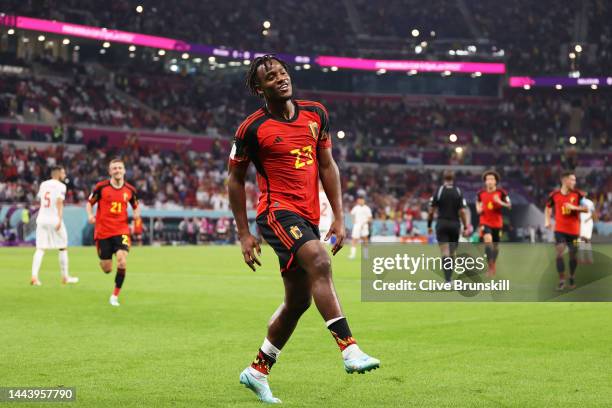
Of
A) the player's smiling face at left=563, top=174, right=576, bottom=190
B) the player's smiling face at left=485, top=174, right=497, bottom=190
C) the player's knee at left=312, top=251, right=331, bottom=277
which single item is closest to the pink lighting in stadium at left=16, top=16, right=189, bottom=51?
the player's smiling face at left=485, top=174, right=497, bottom=190

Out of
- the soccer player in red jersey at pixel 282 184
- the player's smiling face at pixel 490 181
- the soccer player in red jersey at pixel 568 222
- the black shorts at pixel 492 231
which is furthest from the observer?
the black shorts at pixel 492 231

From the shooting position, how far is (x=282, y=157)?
708cm

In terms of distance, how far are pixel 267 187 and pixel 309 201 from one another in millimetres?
323

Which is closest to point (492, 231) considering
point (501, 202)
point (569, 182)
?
point (501, 202)

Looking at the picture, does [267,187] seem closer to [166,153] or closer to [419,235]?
[419,235]

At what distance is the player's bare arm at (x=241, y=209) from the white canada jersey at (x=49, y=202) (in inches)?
522

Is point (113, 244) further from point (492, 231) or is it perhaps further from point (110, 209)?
point (492, 231)

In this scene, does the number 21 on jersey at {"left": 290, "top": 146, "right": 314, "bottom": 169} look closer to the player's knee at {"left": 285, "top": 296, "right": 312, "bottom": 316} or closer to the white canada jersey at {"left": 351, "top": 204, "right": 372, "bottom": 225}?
the player's knee at {"left": 285, "top": 296, "right": 312, "bottom": 316}

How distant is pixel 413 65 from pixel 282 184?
66.8 m

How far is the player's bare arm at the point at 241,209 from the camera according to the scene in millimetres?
7172

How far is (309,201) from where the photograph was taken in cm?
718

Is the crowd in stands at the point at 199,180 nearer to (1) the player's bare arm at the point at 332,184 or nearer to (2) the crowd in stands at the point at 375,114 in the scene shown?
(2) the crowd in stands at the point at 375,114

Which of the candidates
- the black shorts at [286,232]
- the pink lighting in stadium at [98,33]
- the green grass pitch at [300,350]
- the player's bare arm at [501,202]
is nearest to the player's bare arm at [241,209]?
the black shorts at [286,232]

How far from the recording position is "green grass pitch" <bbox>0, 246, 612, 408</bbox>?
7.49 meters
